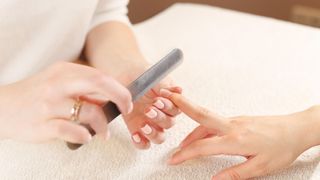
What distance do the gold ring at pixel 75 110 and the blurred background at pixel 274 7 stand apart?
1343 millimetres

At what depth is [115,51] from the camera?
0.98 meters

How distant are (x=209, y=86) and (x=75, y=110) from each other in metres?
Answer: 0.39

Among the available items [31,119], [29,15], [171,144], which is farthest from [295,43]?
[31,119]

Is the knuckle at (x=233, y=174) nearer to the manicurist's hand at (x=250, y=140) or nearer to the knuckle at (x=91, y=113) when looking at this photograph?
the manicurist's hand at (x=250, y=140)

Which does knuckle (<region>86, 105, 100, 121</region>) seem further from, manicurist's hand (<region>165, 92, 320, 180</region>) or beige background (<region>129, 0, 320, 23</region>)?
beige background (<region>129, 0, 320, 23</region>)

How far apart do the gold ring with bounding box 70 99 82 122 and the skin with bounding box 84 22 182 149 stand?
16 centimetres

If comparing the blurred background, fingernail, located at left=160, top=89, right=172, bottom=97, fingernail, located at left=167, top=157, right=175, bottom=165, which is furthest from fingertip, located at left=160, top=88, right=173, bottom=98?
the blurred background

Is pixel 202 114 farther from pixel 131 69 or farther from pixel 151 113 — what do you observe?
pixel 131 69

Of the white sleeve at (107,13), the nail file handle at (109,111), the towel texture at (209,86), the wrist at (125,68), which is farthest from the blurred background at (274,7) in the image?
the nail file handle at (109,111)

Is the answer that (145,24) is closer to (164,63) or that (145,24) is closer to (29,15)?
(29,15)

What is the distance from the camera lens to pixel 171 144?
83 centimetres

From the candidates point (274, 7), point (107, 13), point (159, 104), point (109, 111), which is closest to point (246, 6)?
point (274, 7)

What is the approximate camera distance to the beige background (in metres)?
1.88

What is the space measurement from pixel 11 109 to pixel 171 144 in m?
0.27
